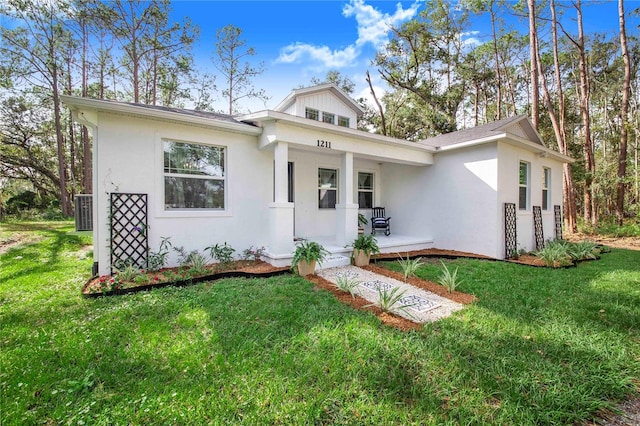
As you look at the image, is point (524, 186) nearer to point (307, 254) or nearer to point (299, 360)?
point (307, 254)

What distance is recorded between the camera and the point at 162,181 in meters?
5.21

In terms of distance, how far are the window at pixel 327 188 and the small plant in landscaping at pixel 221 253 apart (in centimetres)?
332

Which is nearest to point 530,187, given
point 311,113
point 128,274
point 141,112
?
point 311,113

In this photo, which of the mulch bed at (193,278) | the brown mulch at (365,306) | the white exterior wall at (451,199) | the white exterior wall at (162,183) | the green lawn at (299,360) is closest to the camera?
the green lawn at (299,360)

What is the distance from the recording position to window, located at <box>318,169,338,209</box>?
8.27 m

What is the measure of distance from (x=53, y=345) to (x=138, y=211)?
9.26 feet

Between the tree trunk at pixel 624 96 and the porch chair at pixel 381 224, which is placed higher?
the tree trunk at pixel 624 96

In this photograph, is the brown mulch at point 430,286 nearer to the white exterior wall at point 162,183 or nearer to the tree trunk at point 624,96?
the white exterior wall at point 162,183

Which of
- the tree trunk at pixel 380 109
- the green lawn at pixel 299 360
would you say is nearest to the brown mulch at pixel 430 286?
the green lawn at pixel 299 360

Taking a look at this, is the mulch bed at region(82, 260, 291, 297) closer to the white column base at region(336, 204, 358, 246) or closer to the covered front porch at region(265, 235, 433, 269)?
the covered front porch at region(265, 235, 433, 269)

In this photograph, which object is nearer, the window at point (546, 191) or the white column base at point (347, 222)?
the white column base at point (347, 222)

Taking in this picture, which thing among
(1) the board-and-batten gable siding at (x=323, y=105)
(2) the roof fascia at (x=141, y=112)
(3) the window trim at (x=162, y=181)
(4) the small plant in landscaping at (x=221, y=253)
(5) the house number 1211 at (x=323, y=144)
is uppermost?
(1) the board-and-batten gable siding at (x=323, y=105)

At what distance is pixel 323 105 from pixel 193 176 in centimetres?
547

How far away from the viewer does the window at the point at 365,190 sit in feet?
30.6
